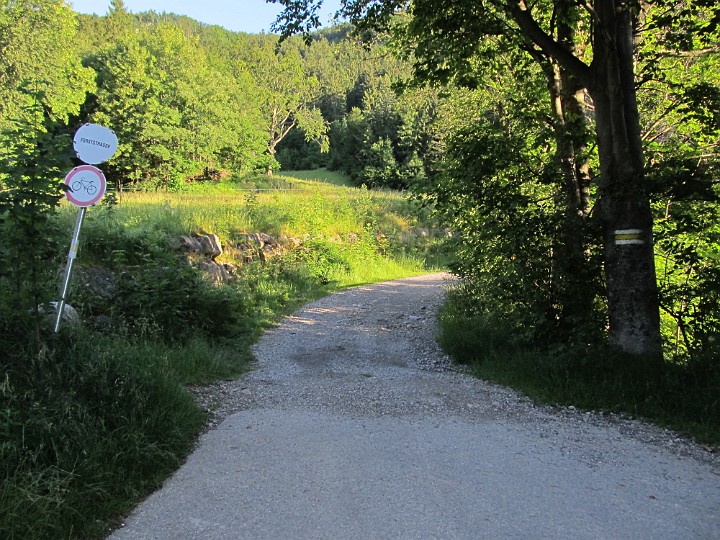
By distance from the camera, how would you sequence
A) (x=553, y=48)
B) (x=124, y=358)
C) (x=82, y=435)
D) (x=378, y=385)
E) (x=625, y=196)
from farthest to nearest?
(x=553, y=48)
(x=378, y=385)
(x=625, y=196)
(x=124, y=358)
(x=82, y=435)

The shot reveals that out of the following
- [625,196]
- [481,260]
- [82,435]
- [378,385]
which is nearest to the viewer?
[82,435]

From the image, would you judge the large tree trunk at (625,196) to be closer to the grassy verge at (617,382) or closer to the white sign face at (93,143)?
the grassy verge at (617,382)

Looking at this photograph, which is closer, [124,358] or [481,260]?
[124,358]

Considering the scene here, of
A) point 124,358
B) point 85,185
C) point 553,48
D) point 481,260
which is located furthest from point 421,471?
point 553,48

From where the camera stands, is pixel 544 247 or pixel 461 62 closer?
pixel 544 247

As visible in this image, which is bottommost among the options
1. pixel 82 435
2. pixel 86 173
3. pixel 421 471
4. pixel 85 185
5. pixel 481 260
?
pixel 421 471

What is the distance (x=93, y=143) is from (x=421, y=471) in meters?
4.77

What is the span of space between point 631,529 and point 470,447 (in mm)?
1472

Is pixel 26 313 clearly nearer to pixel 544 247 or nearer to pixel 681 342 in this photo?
pixel 544 247

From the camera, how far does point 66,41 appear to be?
3419 centimetres

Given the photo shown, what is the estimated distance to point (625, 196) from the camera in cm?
611

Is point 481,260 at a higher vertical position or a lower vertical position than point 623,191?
lower

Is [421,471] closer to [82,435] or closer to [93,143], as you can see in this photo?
[82,435]

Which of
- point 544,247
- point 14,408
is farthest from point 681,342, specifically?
point 14,408
